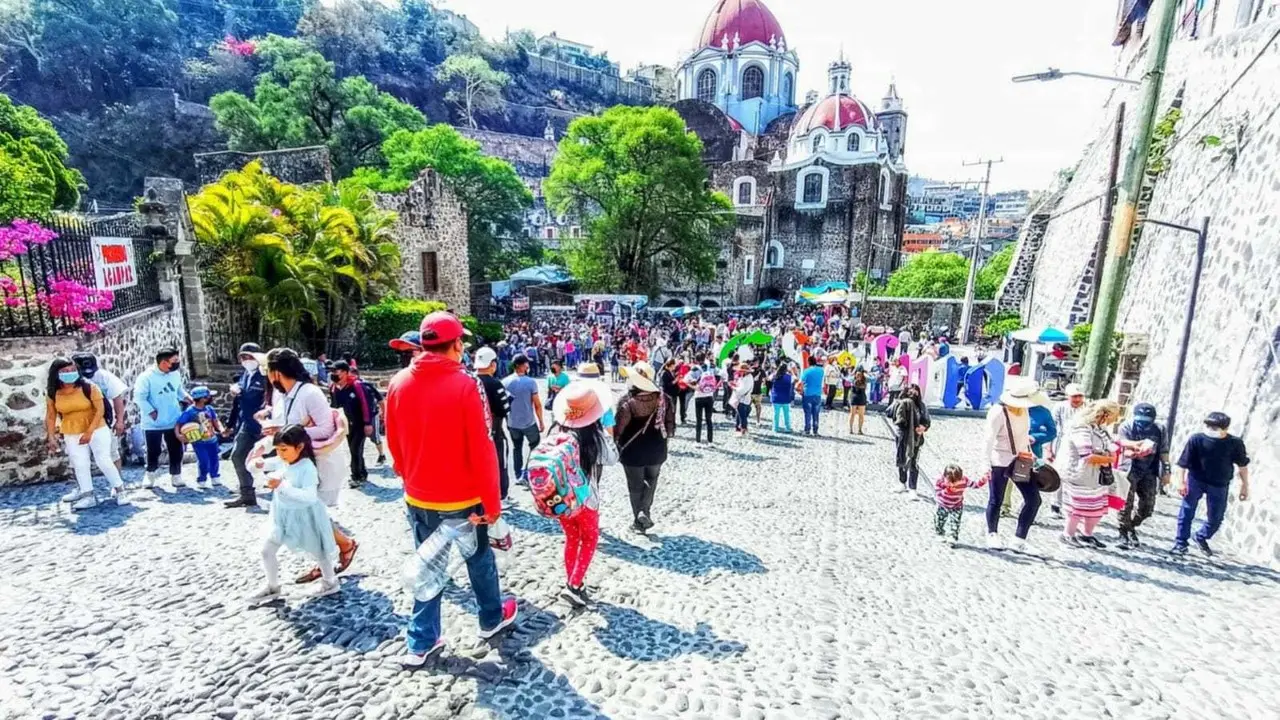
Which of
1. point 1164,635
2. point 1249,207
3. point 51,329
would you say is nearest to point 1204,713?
point 1164,635

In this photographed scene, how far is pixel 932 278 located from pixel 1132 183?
2264 centimetres

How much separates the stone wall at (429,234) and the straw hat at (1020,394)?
57.8 feet

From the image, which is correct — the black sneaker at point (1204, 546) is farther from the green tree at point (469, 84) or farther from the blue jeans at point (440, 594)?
the green tree at point (469, 84)

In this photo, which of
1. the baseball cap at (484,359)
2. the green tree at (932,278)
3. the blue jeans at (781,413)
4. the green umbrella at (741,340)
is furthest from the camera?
the green tree at (932,278)

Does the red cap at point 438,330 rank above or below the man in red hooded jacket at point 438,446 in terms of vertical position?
above

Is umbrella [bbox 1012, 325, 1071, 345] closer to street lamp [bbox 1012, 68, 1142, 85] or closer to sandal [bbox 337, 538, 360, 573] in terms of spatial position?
street lamp [bbox 1012, 68, 1142, 85]

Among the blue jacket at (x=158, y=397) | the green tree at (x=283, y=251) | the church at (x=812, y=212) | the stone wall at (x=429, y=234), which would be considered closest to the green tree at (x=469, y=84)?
the church at (x=812, y=212)

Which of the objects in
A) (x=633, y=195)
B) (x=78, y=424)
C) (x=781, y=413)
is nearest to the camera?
(x=78, y=424)

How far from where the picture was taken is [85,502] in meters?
5.23

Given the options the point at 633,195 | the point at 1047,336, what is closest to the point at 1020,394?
the point at 1047,336

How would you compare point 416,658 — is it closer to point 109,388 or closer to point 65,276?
point 109,388

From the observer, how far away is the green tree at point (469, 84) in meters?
58.9

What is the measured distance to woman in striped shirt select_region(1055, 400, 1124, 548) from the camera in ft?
16.5

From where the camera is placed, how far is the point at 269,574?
363cm
